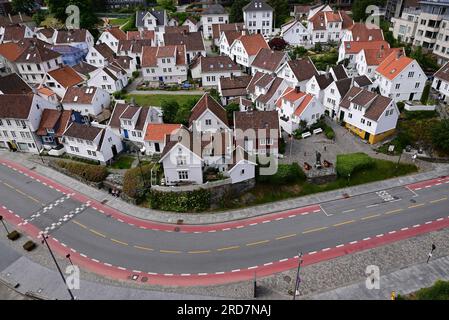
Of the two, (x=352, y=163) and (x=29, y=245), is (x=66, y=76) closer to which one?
(x=29, y=245)

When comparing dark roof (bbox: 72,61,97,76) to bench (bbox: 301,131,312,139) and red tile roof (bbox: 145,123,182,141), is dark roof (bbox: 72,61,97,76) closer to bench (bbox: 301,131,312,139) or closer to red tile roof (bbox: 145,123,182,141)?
red tile roof (bbox: 145,123,182,141)

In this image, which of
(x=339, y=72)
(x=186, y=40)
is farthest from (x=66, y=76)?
(x=339, y=72)

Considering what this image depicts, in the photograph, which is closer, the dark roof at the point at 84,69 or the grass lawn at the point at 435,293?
the grass lawn at the point at 435,293

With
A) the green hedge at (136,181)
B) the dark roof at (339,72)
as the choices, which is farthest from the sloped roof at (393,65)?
the green hedge at (136,181)

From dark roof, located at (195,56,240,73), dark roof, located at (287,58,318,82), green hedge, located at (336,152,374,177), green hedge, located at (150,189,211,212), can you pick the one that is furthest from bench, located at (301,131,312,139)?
dark roof, located at (195,56,240,73)

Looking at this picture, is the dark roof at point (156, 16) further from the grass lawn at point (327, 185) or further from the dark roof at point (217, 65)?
the grass lawn at point (327, 185)
